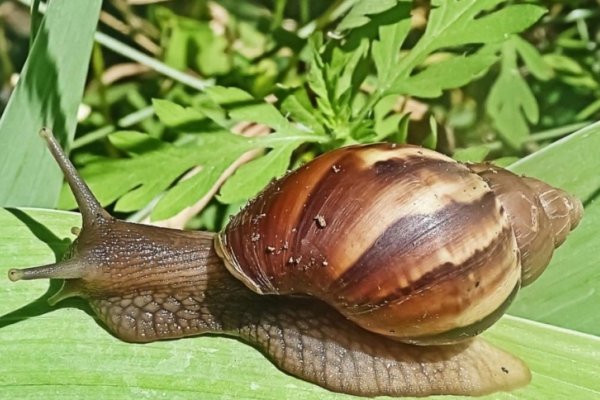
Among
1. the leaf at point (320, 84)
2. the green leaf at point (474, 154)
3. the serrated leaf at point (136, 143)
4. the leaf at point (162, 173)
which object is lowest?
the leaf at point (162, 173)

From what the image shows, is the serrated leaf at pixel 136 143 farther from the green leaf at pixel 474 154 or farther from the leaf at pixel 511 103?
the leaf at pixel 511 103

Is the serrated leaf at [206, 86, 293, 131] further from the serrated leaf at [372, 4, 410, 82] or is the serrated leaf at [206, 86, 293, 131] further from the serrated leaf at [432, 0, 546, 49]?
the serrated leaf at [432, 0, 546, 49]

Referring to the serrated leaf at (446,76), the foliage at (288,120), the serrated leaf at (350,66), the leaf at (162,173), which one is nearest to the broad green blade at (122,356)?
the foliage at (288,120)

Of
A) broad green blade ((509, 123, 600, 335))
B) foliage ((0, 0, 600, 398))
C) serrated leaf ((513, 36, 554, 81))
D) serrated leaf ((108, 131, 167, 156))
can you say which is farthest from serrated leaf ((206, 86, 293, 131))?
serrated leaf ((513, 36, 554, 81))

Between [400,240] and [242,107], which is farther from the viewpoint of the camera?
[242,107]

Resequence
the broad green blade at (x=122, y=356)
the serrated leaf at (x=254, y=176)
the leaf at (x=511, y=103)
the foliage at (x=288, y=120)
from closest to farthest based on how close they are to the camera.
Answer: the broad green blade at (x=122, y=356), the foliage at (x=288, y=120), the serrated leaf at (x=254, y=176), the leaf at (x=511, y=103)

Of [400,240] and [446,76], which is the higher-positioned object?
[446,76]

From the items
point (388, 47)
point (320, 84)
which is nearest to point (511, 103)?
point (388, 47)

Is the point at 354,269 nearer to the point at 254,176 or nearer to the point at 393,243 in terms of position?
the point at 393,243
